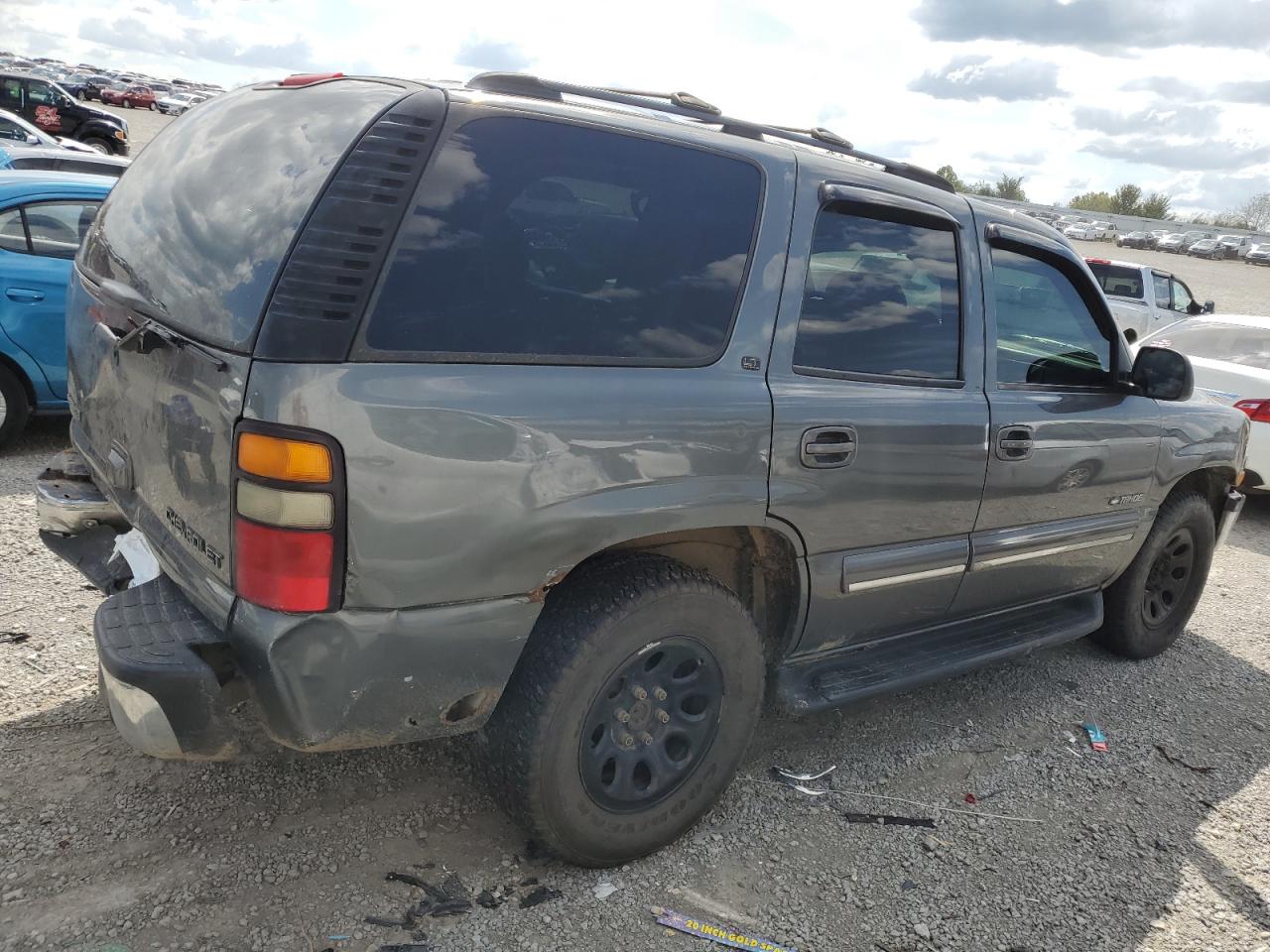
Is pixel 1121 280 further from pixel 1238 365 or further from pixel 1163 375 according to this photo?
pixel 1163 375

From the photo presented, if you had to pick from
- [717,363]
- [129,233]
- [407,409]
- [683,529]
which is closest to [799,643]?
[683,529]

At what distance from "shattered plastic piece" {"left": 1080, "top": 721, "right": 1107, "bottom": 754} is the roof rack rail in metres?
2.20

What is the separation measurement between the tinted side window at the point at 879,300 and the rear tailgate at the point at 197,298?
1.28 metres

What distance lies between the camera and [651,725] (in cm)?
271

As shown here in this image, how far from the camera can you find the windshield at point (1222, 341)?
768 centimetres

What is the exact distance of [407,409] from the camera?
6.86 ft

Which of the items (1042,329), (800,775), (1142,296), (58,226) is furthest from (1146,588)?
(1142,296)

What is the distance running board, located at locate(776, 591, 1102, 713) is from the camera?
3094 millimetres

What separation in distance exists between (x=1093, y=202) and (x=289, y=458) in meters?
90.3

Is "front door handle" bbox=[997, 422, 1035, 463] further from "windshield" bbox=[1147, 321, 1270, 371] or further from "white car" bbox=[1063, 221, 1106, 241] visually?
"white car" bbox=[1063, 221, 1106, 241]

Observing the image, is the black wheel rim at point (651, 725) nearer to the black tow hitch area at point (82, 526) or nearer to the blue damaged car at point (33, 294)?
the black tow hitch area at point (82, 526)

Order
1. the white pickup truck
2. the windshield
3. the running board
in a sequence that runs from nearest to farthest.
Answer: the running board < the windshield < the white pickup truck

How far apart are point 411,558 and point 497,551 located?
196mm

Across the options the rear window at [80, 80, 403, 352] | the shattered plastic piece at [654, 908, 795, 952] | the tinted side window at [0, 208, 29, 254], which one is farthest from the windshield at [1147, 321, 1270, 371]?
the tinted side window at [0, 208, 29, 254]
